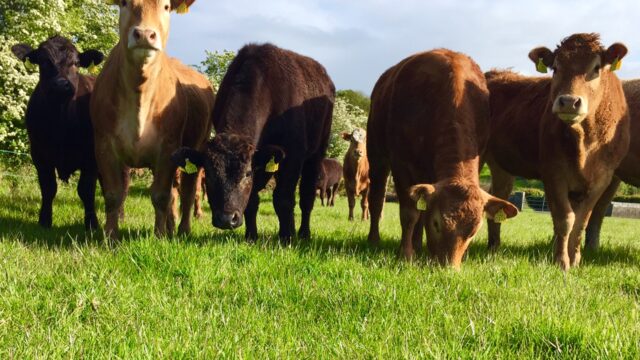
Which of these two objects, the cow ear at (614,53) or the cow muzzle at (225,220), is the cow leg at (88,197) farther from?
the cow ear at (614,53)

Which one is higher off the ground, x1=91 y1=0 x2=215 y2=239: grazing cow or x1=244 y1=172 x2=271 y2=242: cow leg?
x1=91 y1=0 x2=215 y2=239: grazing cow

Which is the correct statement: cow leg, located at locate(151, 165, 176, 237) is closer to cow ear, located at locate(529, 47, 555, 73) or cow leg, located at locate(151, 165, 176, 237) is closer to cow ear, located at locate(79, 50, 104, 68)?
cow ear, located at locate(79, 50, 104, 68)

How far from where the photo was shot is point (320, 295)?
3229 millimetres

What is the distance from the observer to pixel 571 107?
479 centimetres

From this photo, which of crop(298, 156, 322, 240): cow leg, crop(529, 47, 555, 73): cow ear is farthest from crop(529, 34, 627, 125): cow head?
crop(298, 156, 322, 240): cow leg

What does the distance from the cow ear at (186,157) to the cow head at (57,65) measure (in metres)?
2.05

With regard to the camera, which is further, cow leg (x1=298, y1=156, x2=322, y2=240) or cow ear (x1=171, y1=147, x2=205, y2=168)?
cow leg (x1=298, y1=156, x2=322, y2=240)

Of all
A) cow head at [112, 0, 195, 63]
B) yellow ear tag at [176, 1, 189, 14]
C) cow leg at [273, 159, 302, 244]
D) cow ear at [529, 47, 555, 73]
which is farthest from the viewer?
cow leg at [273, 159, 302, 244]

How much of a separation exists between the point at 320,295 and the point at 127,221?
484 centimetres

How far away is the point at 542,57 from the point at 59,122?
5.92m

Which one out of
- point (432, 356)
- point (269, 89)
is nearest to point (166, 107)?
point (269, 89)

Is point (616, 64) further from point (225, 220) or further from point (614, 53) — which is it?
point (225, 220)

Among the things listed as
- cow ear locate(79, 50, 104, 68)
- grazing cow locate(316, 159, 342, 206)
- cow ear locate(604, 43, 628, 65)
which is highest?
cow ear locate(604, 43, 628, 65)

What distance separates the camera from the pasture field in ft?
7.64
